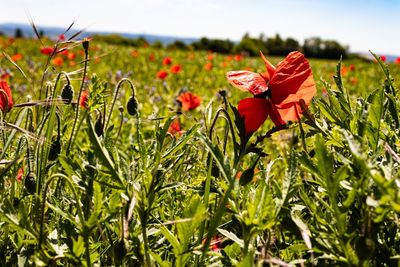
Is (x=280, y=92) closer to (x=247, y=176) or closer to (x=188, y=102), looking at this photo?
(x=247, y=176)

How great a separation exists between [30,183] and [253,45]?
29164 millimetres

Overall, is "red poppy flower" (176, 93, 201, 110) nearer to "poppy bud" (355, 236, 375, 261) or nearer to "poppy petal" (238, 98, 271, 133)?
"poppy petal" (238, 98, 271, 133)

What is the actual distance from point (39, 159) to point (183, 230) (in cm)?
42

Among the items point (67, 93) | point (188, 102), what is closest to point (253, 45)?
point (188, 102)

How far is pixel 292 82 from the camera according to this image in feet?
3.63

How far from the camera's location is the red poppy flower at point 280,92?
1080 millimetres

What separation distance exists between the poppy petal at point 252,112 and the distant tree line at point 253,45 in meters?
18.4

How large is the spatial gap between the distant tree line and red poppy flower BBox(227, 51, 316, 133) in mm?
18339

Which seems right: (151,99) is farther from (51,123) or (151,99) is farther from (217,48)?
(217,48)

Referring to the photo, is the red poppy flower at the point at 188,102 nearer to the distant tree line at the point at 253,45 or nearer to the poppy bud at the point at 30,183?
the poppy bud at the point at 30,183

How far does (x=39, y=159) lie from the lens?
1.08 m

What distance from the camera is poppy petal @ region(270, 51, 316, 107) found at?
1098mm

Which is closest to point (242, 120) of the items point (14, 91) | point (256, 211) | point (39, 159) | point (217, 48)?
point (256, 211)

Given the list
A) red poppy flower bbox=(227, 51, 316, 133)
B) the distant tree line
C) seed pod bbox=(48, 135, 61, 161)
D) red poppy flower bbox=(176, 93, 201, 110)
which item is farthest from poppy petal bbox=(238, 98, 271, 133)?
the distant tree line
